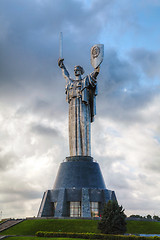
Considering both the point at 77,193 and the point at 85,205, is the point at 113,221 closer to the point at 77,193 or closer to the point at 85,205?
the point at 85,205

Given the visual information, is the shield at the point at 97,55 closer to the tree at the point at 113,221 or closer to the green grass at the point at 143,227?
the tree at the point at 113,221

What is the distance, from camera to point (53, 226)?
894 inches

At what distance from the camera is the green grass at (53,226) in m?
22.1

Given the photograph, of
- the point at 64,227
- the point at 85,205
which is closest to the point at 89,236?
the point at 64,227

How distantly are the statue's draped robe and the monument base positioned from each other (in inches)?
60.7

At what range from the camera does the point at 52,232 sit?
20.6 meters

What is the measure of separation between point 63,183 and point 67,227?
24.0ft

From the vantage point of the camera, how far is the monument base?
2727 centimetres

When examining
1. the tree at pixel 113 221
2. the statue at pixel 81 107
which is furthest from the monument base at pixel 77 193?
the tree at pixel 113 221

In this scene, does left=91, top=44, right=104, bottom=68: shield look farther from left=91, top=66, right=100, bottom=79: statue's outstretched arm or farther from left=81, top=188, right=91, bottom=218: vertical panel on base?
left=81, top=188, right=91, bottom=218: vertical panel on base

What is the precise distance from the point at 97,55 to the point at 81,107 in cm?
631

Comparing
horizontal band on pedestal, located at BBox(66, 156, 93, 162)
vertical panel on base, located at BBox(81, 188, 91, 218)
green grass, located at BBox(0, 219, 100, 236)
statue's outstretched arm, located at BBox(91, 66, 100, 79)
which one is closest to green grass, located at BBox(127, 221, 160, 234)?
green grass, located at BBox(0, 219, 100, 236)

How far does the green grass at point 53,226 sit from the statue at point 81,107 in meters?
9.73

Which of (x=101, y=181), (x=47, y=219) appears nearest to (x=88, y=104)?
(x=101, y=181)
